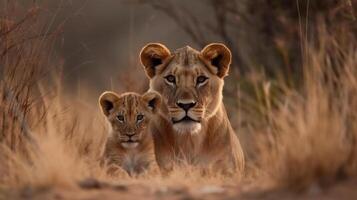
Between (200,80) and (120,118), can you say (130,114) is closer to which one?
(120,118)

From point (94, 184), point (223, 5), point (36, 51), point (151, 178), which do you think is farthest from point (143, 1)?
point (94, 184)

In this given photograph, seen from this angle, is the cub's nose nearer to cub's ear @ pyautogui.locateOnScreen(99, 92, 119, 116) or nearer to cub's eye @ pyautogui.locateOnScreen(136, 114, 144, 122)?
cub's eye @ pyautogui.locateOnScreen(136, 114, 144, 122)

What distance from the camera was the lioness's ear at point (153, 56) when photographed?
10070 millimetres

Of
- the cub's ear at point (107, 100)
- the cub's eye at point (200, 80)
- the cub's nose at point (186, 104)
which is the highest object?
the cub's eye at point (200, 80)

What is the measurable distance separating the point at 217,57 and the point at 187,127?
2.49 ft

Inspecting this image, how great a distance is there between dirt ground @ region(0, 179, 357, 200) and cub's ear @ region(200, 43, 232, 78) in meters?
2.01

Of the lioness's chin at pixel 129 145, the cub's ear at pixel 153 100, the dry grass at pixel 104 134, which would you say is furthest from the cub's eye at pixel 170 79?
the dry grass at pixel 104 134

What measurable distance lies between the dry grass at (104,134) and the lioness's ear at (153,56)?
2.80 feet

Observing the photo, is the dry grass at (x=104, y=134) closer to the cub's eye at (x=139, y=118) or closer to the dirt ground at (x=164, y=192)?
the dirt ground at (x=164, y=192)

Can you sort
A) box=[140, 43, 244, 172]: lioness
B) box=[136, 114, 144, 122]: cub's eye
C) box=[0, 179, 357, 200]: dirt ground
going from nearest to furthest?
box=[0, 179, 357, 200]: dirt ground < box=[140, 43, 244, 172]: lioness < box=[136, 114, 144, 122]: cub's eye

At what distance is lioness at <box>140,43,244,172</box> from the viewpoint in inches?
381

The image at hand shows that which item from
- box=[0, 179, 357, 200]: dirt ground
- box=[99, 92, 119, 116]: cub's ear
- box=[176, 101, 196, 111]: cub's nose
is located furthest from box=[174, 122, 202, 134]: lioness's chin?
box=[0, 179, 357, 200]: dirt ground

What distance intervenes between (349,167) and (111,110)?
315 centimetres

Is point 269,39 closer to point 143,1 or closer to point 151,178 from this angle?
point 143,1
